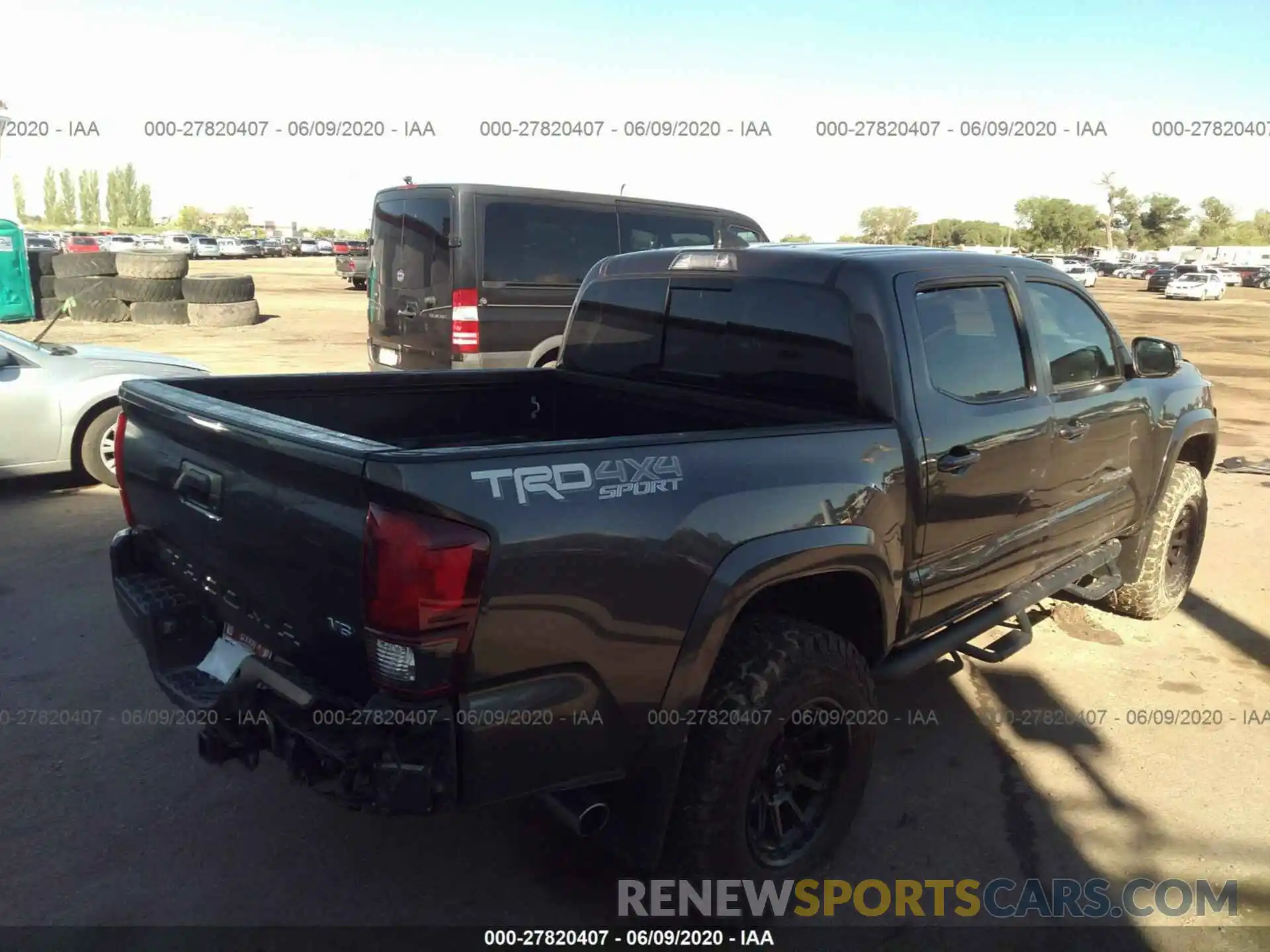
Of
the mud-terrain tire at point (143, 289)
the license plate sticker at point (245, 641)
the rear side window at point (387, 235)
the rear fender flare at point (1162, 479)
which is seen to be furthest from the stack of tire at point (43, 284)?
the rear fender flare at point (1162, 479)

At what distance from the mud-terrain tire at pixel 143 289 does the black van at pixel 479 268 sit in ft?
38.2

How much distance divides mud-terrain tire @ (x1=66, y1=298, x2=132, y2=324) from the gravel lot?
14993mm

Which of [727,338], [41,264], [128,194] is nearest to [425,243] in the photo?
[727,338]

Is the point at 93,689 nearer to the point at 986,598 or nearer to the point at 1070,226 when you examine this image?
the point at 986,598

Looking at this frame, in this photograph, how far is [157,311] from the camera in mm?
18422

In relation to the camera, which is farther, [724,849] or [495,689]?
[724,849]

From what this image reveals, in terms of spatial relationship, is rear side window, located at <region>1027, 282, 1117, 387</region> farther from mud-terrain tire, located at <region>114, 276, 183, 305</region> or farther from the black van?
mud-terrain tire, located at <region>114, 276, 183, 305</region>

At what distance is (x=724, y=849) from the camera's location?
2621 mm

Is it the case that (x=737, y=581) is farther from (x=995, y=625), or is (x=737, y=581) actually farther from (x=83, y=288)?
(x=83, y=288)

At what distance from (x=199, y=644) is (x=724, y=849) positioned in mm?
1712

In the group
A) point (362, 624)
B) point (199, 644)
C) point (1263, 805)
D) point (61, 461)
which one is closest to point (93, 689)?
point (199, 644)

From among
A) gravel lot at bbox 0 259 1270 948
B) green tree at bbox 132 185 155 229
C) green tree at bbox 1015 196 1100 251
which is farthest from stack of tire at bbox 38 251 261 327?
green tree at bbox 132 185 155 229

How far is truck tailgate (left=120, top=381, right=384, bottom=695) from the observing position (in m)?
2.21

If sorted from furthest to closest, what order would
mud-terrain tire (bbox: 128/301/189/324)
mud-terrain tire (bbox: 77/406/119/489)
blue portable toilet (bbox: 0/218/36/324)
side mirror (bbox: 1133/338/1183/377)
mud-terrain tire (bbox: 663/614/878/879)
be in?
mud-terrain tire (bbox: 128/301/189/324), blue portable toilet (bbox: 0/218/36/324), mud-terrain tire (bbox: 77/406/119/489), side mirror (bbox: 1133/338/1183/377), mud-terrain tire (bbox: 663/614/878/879)
